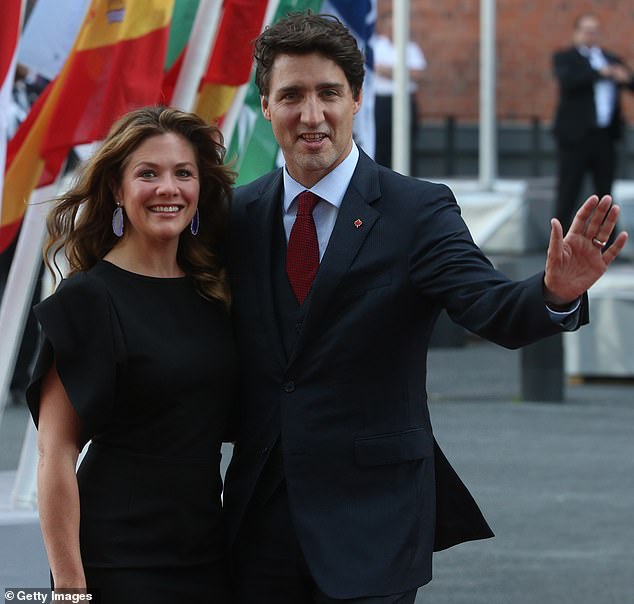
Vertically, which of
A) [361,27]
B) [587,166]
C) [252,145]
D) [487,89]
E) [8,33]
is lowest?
[252,145]

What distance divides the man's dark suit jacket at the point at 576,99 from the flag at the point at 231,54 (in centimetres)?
771

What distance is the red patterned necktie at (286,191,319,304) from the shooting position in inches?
152

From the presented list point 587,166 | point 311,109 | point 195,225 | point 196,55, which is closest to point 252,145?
point 196,55

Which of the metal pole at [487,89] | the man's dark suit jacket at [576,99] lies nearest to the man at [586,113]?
the man's dark suit jacket at [576,99]

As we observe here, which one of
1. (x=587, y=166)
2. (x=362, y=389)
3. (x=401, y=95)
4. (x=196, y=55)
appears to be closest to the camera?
(x=362, y=389)

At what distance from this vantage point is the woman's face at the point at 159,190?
390cm

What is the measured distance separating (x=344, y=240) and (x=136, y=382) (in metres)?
0.57

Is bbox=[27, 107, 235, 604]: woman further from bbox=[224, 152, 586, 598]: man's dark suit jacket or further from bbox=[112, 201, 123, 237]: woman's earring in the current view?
bbox=[224, 152, 586, 598]: man's dark suit jacket

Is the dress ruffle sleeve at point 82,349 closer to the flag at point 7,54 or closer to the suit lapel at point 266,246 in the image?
the suit lapel at point 266,246

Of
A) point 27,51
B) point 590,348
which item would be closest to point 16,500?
point 27,51

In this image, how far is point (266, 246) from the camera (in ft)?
13.0

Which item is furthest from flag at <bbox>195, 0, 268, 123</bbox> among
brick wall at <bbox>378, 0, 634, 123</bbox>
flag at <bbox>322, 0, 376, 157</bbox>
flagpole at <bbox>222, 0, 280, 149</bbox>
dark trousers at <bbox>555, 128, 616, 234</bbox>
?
brick wall at <bbox>378, 0, 634, 123</bbox>

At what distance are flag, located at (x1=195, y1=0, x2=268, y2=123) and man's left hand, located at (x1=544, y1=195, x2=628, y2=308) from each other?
10.4ft

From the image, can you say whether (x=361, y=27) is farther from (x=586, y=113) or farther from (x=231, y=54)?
(x=586, y=113)
